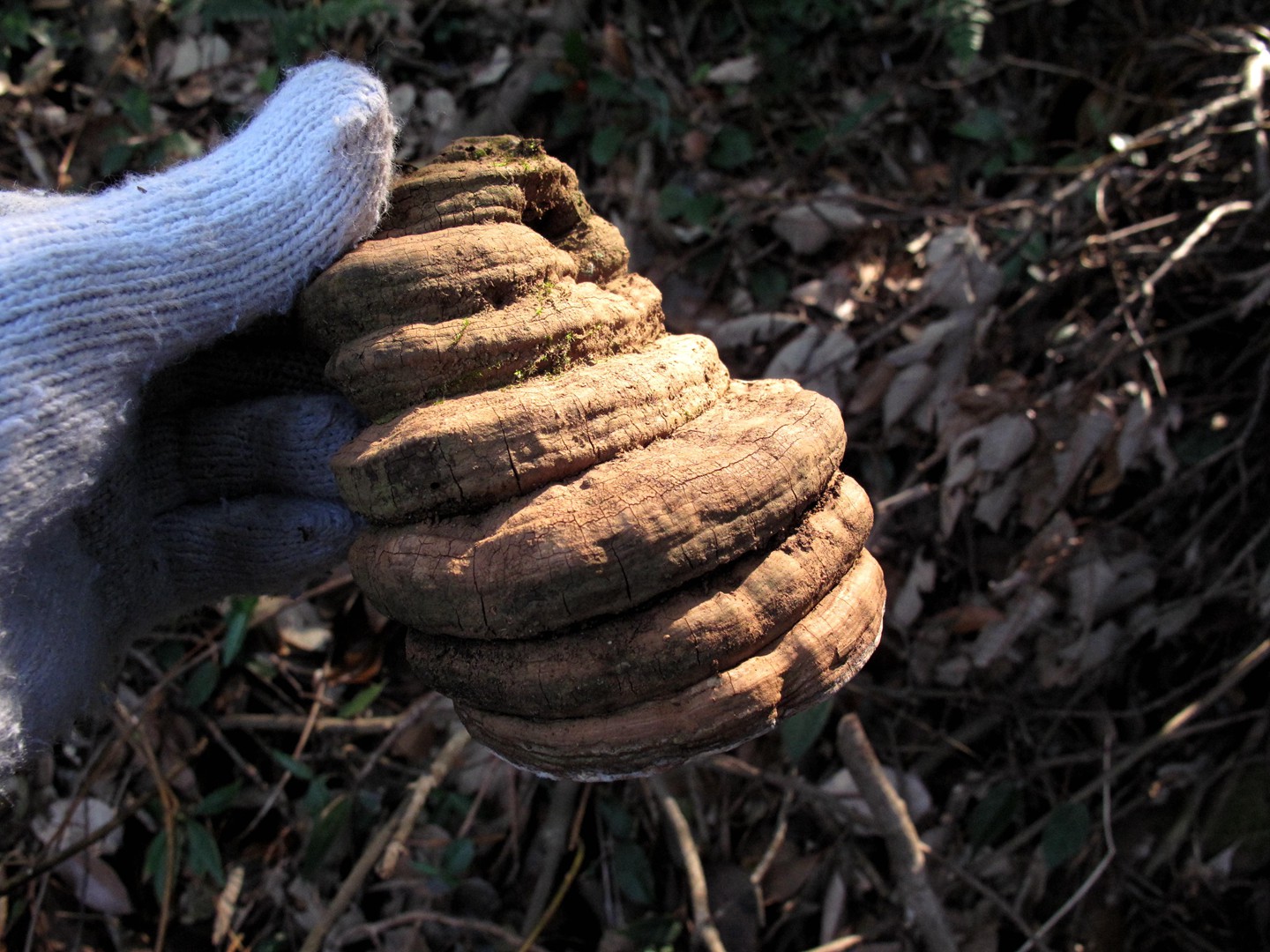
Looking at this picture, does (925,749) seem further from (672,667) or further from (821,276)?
(672,667)

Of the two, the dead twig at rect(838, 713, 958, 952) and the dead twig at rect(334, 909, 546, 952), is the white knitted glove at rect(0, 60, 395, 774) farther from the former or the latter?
the dead twig at rect(838, 713, 958, 952)

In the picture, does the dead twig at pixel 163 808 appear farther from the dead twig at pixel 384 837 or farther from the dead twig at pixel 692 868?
the dead twig at pixel 692 868

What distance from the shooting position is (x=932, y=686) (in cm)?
277

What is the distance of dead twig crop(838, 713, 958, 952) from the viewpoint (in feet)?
7.50

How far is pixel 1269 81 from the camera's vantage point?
2795 millimetres

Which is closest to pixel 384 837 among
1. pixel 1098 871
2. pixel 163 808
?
pixel 163 808

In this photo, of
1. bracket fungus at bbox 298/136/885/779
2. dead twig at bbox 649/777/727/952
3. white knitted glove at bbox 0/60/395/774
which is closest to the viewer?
bracket fungus at bbox 298/136/885/779

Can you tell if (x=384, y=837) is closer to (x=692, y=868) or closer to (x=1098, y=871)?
(x=692, y=868)

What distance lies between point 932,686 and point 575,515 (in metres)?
2.04

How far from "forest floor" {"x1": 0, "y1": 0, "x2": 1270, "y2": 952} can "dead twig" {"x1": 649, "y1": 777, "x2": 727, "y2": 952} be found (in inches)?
1.2

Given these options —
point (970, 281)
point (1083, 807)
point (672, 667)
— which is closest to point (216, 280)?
point (672, 667)

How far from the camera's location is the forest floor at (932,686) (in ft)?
8.19

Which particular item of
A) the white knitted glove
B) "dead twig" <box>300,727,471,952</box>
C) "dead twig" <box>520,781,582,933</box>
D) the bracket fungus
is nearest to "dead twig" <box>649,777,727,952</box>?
"dead twig" <box>520,781,582,933</box>

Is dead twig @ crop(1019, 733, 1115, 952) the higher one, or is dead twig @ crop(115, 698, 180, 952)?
dead twig @ crop(115, 698, 180, 952)
